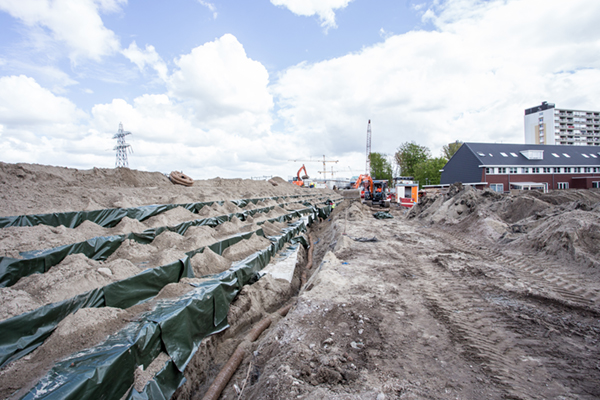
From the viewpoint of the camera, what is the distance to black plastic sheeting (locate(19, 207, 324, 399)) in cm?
223

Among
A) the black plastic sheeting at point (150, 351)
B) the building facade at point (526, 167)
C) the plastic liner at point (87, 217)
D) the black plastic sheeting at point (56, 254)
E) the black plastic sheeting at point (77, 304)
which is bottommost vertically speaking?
the black plastic sheeting at point (150, 351)

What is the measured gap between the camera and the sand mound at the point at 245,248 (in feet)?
21.2

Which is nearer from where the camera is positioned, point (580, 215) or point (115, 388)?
point (115, 388)

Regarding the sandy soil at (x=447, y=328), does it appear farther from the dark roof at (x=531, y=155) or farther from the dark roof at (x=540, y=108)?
the dark roof at (x=540, y=108)

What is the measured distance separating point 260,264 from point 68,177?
241 inches

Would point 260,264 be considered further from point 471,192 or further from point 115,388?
point 471,192

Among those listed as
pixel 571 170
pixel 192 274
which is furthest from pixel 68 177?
pixel 571 170

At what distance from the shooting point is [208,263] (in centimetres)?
553

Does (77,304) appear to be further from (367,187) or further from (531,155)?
(531,155)

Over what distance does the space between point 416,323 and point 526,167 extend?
4194cm

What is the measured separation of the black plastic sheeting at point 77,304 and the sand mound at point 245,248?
51.4 inches

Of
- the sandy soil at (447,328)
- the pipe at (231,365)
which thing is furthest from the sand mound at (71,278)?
the sandy soil at (447,328)

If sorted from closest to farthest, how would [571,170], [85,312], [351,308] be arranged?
[85,312] → [351,308] → [571,170]

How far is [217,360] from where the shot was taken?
4.10 metres
